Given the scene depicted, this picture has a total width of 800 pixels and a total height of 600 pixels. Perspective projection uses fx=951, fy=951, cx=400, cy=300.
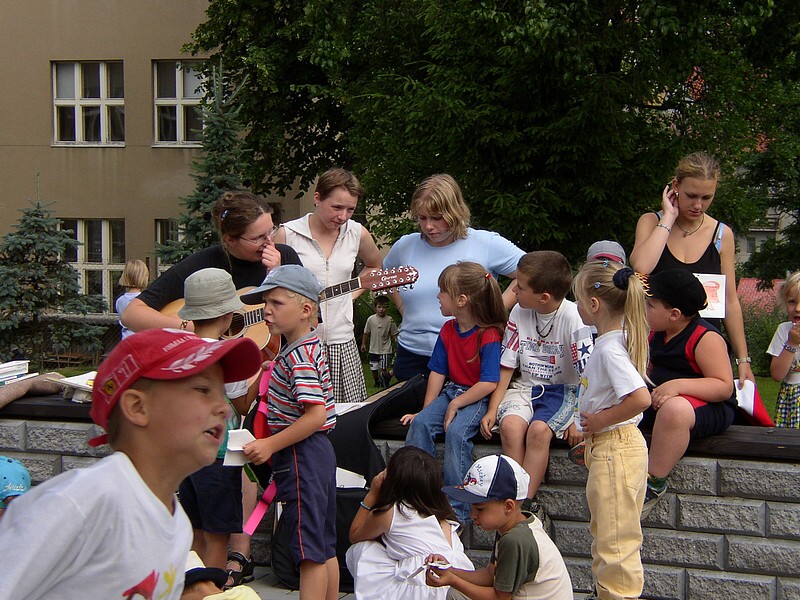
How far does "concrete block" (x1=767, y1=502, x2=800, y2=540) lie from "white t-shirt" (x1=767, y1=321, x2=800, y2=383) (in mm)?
1313

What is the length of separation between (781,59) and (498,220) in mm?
5469

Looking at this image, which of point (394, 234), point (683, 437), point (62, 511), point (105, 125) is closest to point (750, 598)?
point (683, 437)

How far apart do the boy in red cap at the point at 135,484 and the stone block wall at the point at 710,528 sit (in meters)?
3.22

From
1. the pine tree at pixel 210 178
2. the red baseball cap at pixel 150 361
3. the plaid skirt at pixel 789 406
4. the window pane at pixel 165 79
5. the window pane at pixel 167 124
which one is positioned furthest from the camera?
the window pane at pixel 167 124

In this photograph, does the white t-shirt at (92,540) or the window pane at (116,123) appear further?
the window pane at (116,123)

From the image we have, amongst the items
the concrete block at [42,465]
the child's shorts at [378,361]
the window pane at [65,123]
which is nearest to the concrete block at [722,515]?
the concrete block at [42,465]

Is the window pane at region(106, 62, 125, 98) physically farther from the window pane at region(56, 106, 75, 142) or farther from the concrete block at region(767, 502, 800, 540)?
the concrete block at region(767, 502, 800, 540)

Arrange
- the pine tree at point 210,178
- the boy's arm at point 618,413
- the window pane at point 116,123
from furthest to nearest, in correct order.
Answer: the window pane at point 116,123
the pine tree at point 210,178
the boy's arm at point 618,413

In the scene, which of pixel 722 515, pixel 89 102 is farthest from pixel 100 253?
pixel 722 515

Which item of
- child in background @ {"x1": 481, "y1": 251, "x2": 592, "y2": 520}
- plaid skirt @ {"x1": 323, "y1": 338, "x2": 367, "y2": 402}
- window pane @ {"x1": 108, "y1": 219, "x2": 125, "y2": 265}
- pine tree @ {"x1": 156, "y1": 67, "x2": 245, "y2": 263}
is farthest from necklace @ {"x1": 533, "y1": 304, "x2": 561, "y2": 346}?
window pane @ {"x1": 108, "y1": 219, "x2": 125, "y2": 265}

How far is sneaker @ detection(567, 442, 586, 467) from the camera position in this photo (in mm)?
4742

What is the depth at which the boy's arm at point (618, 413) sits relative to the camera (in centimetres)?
408

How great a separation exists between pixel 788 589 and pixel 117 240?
22.4m

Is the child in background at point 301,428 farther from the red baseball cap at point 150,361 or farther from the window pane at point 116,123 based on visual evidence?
the window pane at point 116,123
